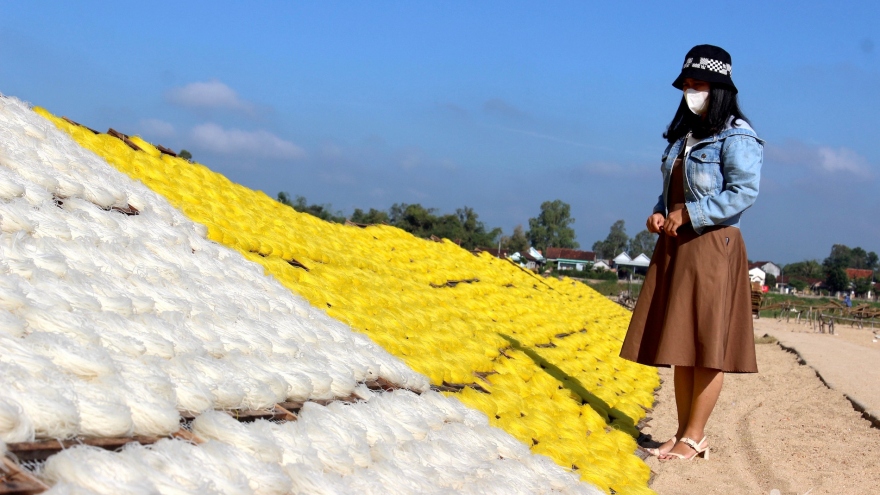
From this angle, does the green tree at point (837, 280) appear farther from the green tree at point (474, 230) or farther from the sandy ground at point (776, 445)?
the sandy ground at point (776, 445)

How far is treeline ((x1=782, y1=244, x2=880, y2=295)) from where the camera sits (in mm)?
74625

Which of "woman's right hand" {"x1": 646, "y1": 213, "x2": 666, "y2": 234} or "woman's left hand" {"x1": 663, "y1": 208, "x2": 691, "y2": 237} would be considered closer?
→ "woman's left hand" {"x1": 663, "y1": 208, "x2": 691, "y2": 237}

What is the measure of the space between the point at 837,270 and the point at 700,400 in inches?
3085

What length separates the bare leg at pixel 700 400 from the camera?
346 centimetres

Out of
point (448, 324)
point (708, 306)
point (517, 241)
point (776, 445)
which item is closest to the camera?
point (708, 306)

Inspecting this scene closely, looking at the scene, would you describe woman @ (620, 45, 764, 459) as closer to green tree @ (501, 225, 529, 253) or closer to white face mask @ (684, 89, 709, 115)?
white face mask @ (684, 89, 709, 115)

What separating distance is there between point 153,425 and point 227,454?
16 cm

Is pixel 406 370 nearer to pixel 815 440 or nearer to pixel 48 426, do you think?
pixel 48 426

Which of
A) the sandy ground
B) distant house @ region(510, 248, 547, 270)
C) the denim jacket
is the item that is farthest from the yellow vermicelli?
distant house @ region(510, 248, 547, 270)

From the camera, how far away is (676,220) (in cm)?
352

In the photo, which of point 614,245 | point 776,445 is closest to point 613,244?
point 614,245

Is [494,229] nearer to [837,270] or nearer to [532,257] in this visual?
[532,257]

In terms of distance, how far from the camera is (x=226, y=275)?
288 cm

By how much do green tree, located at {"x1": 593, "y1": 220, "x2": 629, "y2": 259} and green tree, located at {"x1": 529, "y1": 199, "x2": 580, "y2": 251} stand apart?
377 inches
